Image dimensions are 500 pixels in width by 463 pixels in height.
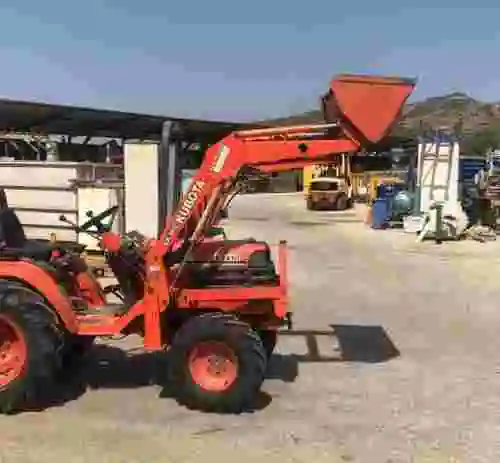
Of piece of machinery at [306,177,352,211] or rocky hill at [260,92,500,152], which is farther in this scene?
rocky hill at [260,92,500,152]

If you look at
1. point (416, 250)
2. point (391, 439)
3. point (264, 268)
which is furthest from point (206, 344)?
point (416, 250)

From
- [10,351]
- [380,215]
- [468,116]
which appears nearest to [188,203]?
[10,351]

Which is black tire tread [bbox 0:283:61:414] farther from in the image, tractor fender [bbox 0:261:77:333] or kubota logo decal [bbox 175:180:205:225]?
kubota logo decal [bbox 175:180:205:225]

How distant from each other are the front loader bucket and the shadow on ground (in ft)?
7.18

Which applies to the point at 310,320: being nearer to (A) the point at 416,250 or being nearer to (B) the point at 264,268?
(B) the point at 264,268

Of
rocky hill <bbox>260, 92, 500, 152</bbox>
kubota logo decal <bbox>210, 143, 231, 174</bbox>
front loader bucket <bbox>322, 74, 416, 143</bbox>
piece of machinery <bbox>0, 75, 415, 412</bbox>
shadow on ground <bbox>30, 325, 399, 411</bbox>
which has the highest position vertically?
rocky hill <bbox>260, 92, 500, 152</bbox>

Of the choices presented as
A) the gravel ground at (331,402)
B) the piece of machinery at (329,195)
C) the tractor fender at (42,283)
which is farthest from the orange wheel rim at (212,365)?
the piece of machinery at (329,195)

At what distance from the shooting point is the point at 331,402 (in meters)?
6.07

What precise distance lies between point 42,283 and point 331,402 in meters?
2.36

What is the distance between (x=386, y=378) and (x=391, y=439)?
153cm

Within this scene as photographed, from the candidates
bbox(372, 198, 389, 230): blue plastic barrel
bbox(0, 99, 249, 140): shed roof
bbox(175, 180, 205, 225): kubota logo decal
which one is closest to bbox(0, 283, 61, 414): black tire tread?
bbox(175, 180, 205, 225): kubota logo decal

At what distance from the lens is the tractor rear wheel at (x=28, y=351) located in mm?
5602

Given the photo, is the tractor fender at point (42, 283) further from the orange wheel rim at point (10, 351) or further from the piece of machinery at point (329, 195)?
the piece of machinery at point (329, 195)

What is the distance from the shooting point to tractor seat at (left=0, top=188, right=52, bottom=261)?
6094 mm
